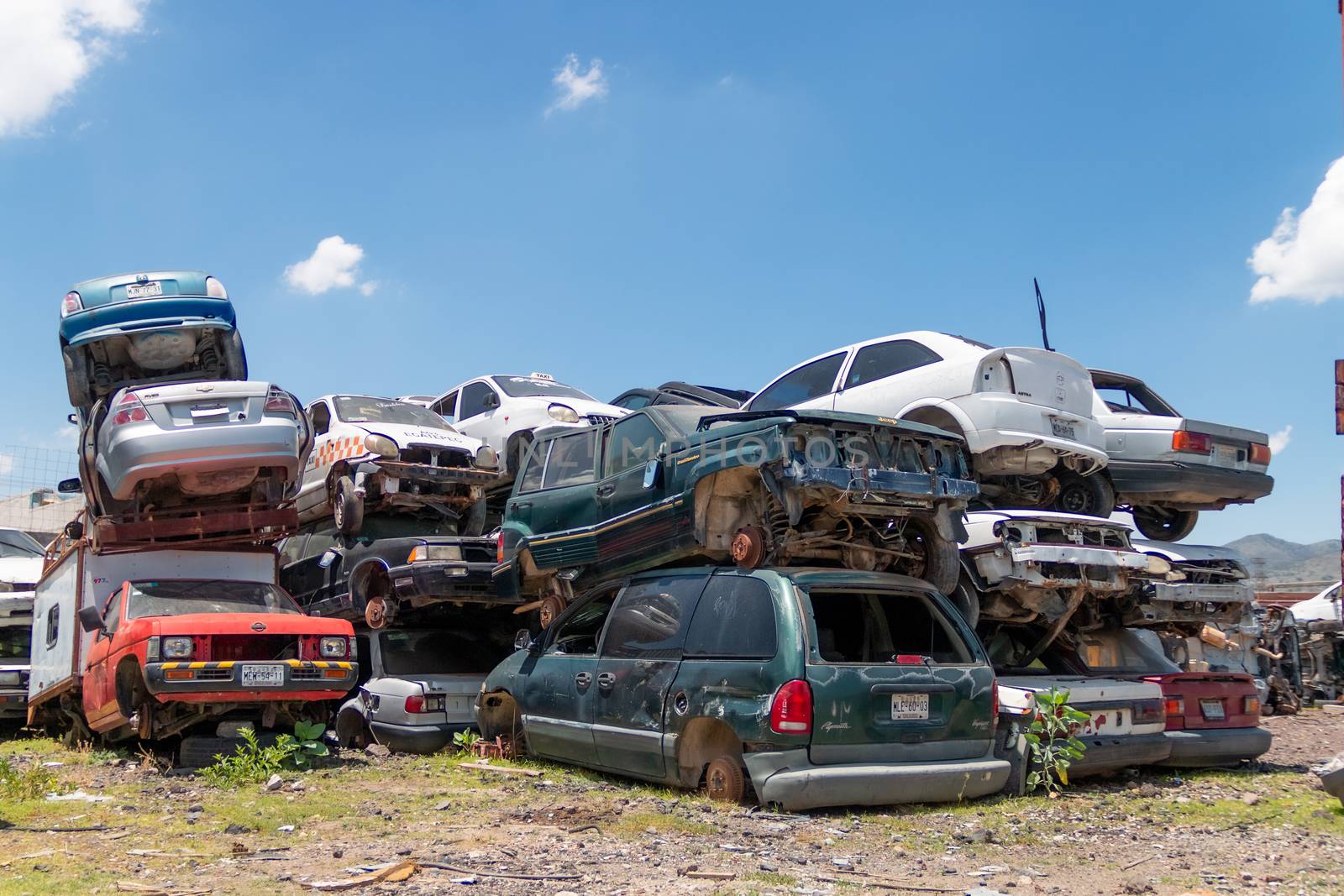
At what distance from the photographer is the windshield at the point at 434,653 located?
409 inches

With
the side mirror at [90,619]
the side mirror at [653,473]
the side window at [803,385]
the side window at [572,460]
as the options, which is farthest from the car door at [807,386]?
the side mirror at [90,619]

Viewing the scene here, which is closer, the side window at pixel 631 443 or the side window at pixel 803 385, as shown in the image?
the side window at pixel 631 443

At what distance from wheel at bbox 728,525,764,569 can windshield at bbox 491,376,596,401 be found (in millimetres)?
6621

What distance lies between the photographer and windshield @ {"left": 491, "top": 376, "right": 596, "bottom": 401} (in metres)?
14.4

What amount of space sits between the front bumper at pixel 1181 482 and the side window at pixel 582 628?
211 inches

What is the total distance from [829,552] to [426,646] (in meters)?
4.27

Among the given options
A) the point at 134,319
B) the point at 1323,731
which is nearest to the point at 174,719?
the point at 134,319

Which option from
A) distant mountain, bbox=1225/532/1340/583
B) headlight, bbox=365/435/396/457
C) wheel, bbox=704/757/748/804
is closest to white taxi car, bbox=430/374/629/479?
headlight, bbox=365/435/396/457

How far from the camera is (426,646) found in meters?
10.6

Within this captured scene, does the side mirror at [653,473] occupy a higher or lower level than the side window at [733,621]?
higher

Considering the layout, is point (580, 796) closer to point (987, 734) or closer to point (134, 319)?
point (987, 734)

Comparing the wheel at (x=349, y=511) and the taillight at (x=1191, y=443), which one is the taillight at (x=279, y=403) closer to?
the wheel at (x=349, y=511)

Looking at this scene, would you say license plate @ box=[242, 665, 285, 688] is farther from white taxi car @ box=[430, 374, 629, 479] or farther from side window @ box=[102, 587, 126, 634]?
white taxi car @ box=[430, 374, 629, 479]

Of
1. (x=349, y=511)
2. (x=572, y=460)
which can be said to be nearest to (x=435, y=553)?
(x=572, y=460)
